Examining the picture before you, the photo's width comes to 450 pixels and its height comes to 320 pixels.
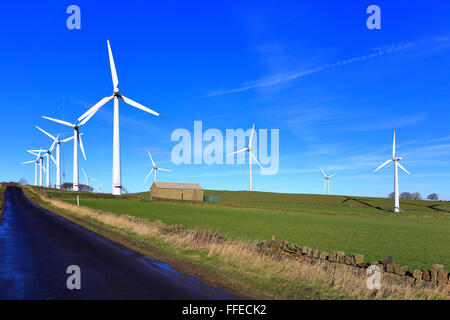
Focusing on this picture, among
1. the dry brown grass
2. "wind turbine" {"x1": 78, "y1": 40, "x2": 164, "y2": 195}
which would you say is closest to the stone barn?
"wind turbine" {"x1": 78, "y1": 40, "x2": 164, "y2": 195}

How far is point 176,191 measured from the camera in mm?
122938

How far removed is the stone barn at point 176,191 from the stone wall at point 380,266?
106042 mm

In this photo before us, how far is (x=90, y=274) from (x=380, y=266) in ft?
37.8

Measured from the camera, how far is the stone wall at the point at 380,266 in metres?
12.2

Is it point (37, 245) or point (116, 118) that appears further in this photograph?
point (116, 118)

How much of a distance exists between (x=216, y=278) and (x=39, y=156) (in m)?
177

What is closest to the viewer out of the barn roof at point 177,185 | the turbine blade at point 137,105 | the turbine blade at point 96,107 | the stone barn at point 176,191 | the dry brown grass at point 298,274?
the dry brown grass at point 298,274

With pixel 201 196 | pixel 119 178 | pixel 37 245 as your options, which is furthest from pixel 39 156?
pixel 37 245

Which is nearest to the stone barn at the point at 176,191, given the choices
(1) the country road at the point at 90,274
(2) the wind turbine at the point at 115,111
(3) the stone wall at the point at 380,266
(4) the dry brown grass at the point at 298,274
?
(2) the wind turbine at the point at 115,111

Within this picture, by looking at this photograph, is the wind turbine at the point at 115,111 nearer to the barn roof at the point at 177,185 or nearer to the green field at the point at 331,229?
the green field at the point at 331,229

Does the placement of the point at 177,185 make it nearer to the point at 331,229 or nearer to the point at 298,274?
the point at 331,229

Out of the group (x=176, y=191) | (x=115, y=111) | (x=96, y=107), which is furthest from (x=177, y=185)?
(x=96, y=107)
